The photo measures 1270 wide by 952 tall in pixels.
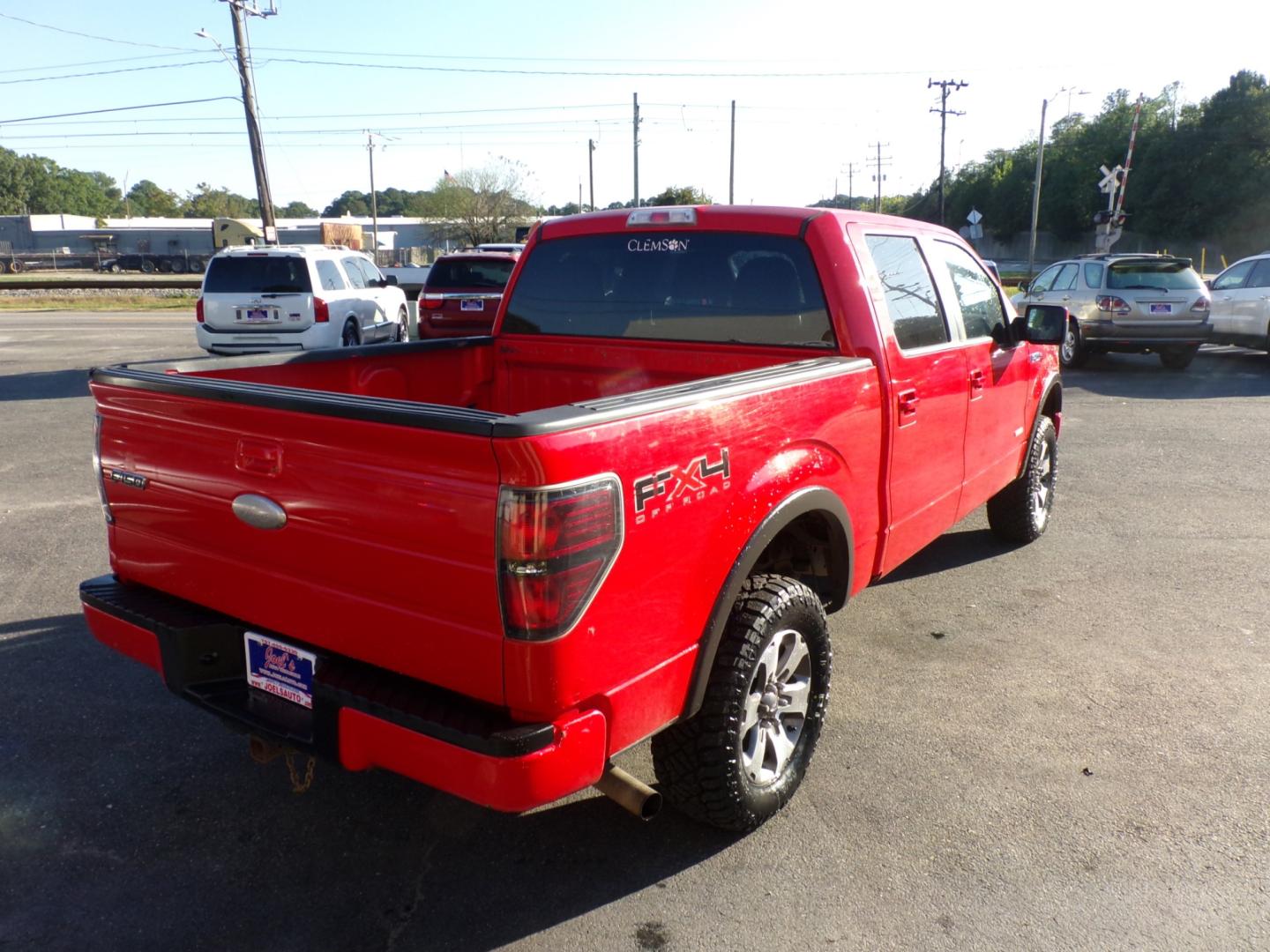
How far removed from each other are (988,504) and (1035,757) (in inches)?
108

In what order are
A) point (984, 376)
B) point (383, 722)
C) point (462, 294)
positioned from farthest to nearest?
point (462, 294) < point (984, 376) < point (383, 722)

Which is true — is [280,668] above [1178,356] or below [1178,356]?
above

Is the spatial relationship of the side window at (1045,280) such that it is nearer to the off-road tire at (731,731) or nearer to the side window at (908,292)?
the side window at (908,292)

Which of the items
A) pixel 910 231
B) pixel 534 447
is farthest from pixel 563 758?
pixel 910 231

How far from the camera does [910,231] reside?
454 centimetres

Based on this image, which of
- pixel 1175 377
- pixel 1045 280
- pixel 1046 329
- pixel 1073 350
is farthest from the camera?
pixel 1045 280

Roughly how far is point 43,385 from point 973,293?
40.8ft

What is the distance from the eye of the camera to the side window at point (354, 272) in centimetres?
1488

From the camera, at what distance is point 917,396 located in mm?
4074

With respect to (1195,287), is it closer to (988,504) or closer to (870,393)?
(988,504)

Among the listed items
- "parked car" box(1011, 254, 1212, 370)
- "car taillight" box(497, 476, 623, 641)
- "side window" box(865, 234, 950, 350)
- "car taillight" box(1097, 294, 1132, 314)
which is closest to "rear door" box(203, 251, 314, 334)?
"parked car" box(1011, 254, 1212, 370)

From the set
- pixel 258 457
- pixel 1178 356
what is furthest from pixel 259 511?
pixel 1178 356

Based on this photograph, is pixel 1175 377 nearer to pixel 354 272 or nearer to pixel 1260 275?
pixel 1260 275

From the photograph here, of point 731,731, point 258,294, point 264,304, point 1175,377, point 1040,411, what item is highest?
point 258,294
